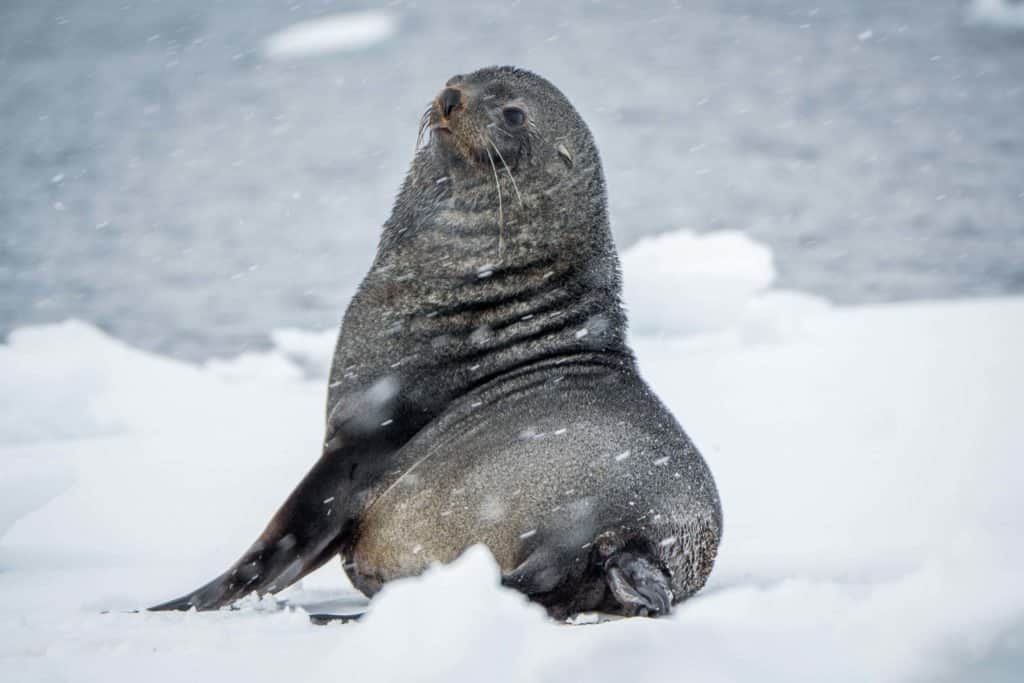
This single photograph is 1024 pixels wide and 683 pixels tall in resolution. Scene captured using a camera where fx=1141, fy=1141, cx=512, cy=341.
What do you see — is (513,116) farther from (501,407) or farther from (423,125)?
(501,407)

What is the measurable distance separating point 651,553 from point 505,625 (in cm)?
116

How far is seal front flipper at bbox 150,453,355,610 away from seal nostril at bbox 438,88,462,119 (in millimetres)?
1499

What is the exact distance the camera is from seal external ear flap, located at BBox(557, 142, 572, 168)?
4660 mm

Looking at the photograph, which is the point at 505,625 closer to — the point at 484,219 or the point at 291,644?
the point at 291,644

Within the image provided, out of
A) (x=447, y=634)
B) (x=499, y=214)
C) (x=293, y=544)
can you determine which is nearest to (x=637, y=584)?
(x=447, y=634)

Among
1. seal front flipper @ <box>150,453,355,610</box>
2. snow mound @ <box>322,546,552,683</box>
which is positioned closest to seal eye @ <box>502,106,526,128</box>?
seal front flipper @ <box>150,453,355,610</box>

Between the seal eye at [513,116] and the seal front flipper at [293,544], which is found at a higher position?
the seal eye at [513,116]

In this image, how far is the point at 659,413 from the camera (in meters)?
3.95

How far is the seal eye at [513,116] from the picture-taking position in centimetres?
461

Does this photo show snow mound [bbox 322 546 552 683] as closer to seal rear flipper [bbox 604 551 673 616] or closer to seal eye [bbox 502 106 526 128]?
seal rear flipper [bbox 604 551 673 616]

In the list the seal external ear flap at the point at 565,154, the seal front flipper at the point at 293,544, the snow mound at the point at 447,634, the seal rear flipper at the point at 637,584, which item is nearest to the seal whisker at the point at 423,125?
the seal external ear flap at the point at 565,154

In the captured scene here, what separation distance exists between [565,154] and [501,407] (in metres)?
1.22

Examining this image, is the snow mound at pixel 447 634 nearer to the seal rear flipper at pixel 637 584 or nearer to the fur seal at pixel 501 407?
the seal rear flipper at pixel 637 584

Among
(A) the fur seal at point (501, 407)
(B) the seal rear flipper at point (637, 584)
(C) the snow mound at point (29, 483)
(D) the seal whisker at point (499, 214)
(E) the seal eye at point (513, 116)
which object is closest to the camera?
(B) the seal rear flipper at point (637, 584)
